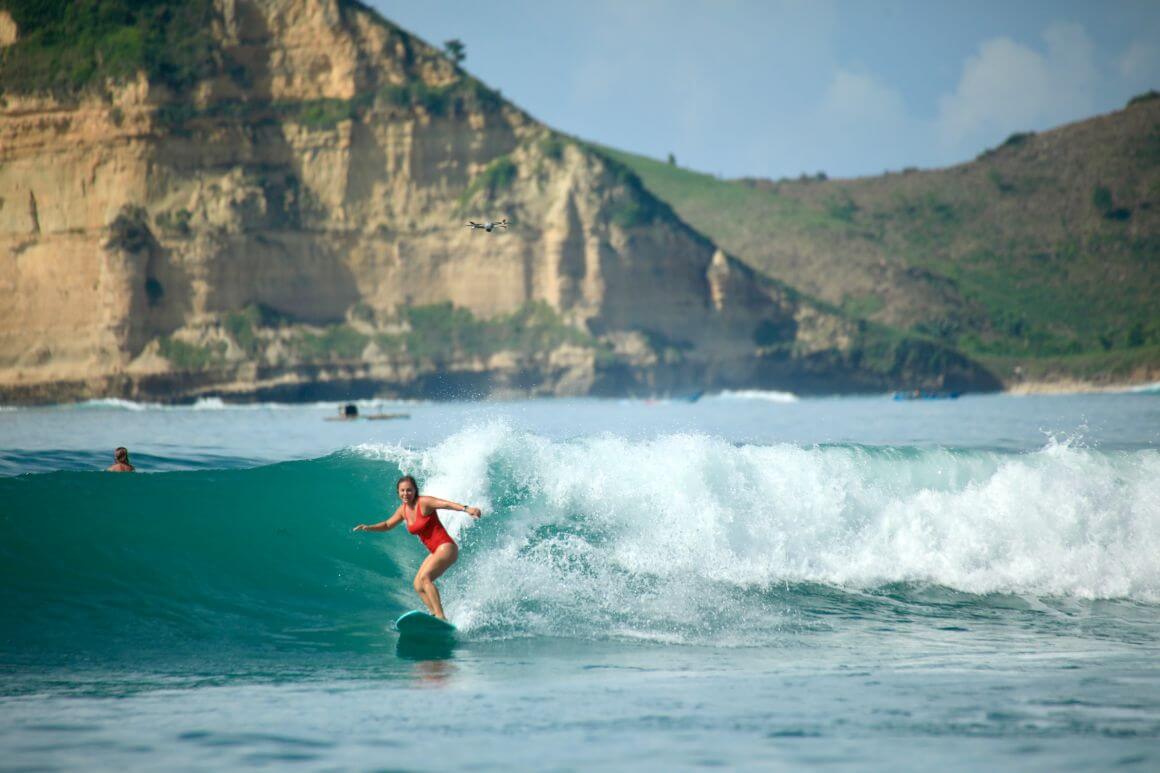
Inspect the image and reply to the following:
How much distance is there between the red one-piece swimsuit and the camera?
11.8 metres

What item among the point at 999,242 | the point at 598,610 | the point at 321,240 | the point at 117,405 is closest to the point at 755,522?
the point at 598,610

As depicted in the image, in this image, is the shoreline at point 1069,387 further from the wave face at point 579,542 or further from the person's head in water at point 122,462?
the person's head in water at point 122,462

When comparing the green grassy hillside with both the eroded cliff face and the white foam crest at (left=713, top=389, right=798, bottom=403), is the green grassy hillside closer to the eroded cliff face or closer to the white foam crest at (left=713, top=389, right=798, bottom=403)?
the white foam crest at (left=713, top=389, right=798, bottom=403)

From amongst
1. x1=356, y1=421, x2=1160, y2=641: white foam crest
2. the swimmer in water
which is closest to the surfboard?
x1=356, y1=421, x2=1160, y2=641: white foam crest

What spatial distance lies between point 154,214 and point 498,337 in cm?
1988

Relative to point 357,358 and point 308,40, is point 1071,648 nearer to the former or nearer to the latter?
point 357,358

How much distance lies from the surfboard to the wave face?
0.38 metres

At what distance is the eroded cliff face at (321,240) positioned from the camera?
64.9 metres

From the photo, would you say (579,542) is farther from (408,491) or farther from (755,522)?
(408,491)

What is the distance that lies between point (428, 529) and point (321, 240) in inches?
2364

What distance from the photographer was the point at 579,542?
1488 cm

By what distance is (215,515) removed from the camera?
50.4 ft

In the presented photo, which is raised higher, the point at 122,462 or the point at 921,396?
the point at 122,462

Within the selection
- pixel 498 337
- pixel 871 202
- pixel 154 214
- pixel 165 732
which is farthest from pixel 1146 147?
pixel 165 732
